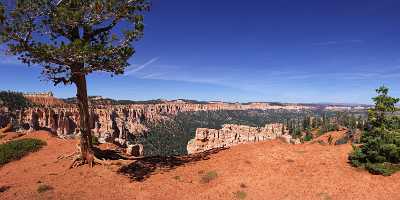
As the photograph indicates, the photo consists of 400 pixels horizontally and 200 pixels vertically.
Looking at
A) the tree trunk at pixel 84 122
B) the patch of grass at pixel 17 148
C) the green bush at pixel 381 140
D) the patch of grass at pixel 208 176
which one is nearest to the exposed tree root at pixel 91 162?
the tree trunk at pixel 84 122

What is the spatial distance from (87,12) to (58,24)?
1.58m

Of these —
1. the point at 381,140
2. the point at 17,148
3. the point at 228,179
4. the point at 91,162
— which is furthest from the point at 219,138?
the point at 228,179

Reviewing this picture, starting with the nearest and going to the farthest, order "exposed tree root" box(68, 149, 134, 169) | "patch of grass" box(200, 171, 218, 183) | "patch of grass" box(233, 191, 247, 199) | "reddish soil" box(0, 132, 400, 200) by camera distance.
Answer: "patch of grass" box(233, 191, 247, 199) < "reddish soil" box(0, 132, 400, 200) < "patch of grass" box(200, 171, 218, 183) < "exposed tree root" box(68, 149, 134, 169)

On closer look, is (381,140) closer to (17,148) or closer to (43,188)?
(43,188)

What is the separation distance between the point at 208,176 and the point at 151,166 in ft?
13.9

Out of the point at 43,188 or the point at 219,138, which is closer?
the point at 43,188

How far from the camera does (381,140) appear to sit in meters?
17.2

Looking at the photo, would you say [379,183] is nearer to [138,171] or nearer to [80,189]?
[138,171]

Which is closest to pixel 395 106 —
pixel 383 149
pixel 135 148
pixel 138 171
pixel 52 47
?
pixel 383 149

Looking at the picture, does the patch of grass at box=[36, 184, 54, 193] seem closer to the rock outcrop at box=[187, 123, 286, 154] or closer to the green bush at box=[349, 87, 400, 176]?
the green bush at box=[349, 87, 400, 176]

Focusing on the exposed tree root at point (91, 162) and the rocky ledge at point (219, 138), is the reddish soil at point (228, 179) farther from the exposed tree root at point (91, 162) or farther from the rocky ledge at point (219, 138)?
the rocky ledge at point (219, 138)

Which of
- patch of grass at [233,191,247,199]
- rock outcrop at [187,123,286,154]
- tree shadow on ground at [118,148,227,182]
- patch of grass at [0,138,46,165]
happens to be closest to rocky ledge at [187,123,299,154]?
rock outcrop at [187,123,286,154]

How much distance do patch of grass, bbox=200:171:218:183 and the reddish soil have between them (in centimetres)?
18

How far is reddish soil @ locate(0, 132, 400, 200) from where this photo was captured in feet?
48.8
